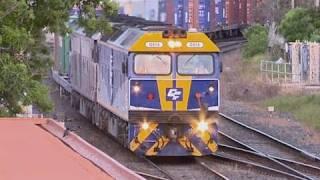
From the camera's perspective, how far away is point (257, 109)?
24.4 meters

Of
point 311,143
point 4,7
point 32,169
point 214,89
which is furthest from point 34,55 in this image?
point 32,169

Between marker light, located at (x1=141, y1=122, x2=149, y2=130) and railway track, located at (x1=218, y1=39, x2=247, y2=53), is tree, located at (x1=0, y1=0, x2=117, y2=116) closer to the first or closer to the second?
marker light, located at (x1=141, y1=122, x2=149, y2=130)

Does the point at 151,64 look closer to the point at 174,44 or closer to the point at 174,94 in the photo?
the point at 174,44

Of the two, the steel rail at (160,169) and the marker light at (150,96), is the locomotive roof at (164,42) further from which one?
the steel rail at (160,169)

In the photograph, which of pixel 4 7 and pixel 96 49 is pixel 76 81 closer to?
pixel 96 49

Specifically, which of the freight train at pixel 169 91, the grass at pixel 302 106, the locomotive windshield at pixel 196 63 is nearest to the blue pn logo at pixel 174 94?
the freight train at pixel 169 91

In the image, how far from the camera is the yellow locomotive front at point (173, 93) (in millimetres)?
14852

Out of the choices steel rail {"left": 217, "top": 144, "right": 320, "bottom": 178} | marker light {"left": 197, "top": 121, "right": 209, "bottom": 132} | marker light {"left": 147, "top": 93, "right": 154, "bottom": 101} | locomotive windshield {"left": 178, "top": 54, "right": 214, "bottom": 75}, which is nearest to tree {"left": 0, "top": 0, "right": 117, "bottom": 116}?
locomotive windshield {"left": 178, "top": 54, "right": 214, "bottom": 75}

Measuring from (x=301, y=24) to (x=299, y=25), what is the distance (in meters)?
0.12

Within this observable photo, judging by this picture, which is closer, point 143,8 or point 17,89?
point 17,89

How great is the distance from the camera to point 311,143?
60.0ft

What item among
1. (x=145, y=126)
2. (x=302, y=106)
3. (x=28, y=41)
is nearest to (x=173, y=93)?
(x=145, y=126)

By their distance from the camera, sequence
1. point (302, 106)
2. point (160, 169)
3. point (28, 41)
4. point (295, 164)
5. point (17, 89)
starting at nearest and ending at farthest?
point (17, 89) < point (28, 41) < point (160, 169) < point (295, 164) < point (302, 106)

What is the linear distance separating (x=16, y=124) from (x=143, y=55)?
6.55m
